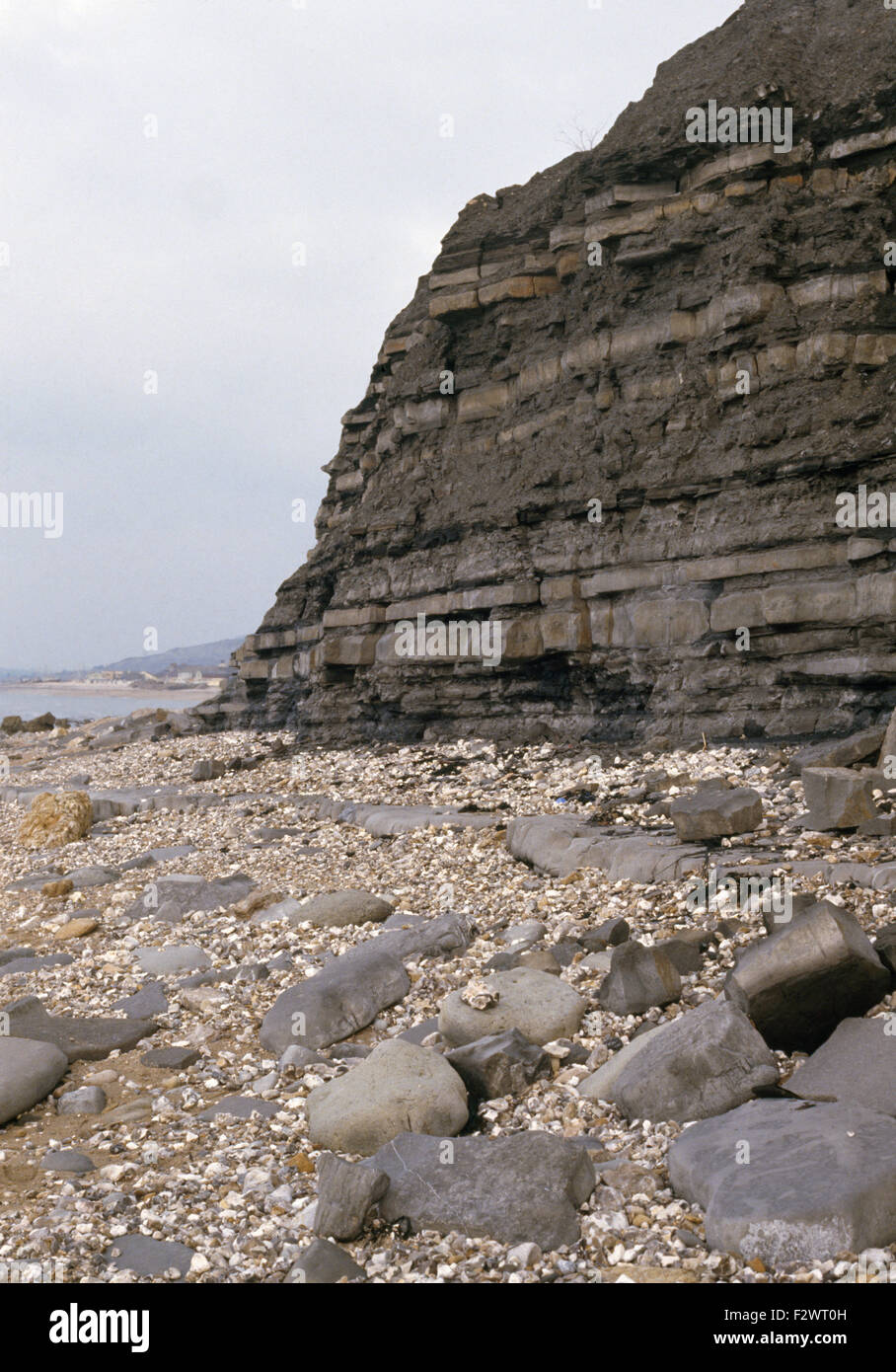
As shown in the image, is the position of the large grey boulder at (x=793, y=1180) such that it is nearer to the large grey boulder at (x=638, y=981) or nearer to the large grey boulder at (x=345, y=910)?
the large grey boulder at (x=638, y=981)

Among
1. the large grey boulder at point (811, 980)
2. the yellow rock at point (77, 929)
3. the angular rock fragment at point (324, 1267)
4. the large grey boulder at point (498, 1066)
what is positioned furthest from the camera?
the yellow rock at point (77, 929)

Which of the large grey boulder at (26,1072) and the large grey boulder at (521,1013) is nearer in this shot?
the large grey boulder at (26,1072)

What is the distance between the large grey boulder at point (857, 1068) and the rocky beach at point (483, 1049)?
0.05ft

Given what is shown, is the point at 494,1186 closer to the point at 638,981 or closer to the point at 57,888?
the point at 638,981

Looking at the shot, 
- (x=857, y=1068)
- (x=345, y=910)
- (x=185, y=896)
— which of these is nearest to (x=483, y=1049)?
(x=857, y=1068)

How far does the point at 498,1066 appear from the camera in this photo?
529 cm

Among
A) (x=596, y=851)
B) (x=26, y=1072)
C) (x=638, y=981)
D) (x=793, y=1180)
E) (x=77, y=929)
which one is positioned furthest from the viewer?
(x=77, y=929)

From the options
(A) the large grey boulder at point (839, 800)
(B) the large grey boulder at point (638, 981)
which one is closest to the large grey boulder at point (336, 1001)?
(B) the large grey boulder at point (638, 981)

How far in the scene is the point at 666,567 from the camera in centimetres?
1462

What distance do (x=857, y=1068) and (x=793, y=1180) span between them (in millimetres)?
1190

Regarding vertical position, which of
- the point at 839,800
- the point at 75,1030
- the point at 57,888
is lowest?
the point at 75,1030

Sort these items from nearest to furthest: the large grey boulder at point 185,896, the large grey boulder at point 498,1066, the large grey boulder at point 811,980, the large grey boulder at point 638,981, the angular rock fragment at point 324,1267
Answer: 1. the angular rock fragment at point 324,1267
2. the large grey boulder at point 811,980
3. the large grey boulder at point 498,1066
4. the large grey boulder at point 638,981
5. the large grey boulder at point 185,896

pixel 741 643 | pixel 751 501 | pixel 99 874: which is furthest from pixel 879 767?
pixel 99 874

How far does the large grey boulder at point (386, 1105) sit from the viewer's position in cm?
488
